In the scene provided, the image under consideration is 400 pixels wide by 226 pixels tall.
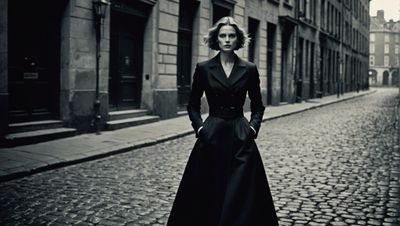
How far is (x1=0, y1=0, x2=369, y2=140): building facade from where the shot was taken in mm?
10039

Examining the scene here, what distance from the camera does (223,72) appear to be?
387 cm

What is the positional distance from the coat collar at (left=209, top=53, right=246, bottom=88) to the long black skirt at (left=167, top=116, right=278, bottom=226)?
288 millimetres

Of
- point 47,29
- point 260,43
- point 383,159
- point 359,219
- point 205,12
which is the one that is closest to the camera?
point 359,219

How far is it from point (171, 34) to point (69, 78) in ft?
16.0

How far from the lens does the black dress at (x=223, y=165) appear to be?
3719 millimetres

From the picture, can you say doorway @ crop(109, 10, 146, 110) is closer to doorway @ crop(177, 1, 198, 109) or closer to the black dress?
doorway @ crop(177, 1, 198, 109)

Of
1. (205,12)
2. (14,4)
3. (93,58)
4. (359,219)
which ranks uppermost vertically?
(205,12)

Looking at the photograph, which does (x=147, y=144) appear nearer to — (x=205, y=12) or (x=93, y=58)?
(x=93, y=58)

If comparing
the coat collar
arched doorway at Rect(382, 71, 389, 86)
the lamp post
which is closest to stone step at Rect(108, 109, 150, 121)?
the lamp post

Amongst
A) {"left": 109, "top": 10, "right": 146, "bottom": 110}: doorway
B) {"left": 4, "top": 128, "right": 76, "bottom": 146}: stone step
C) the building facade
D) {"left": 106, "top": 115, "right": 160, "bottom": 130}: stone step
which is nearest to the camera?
{"left": 4, "top": 128, "right": 76, "bottom": 146}: stone step

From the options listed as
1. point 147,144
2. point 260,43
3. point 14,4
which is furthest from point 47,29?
point 260,43

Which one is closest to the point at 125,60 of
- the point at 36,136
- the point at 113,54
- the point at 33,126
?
the point at 113,54

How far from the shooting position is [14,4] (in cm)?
984

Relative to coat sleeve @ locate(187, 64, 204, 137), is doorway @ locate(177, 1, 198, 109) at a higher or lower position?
higher
